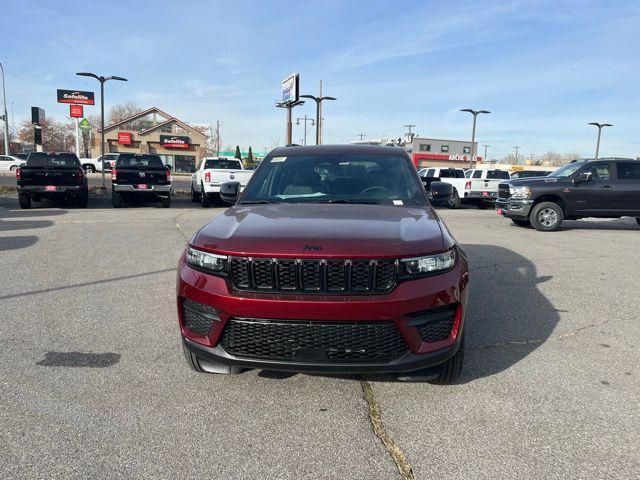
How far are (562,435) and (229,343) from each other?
1995 millimetres

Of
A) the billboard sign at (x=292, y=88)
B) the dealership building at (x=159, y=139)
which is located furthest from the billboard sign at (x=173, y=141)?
the billboard sign at (x=292, y=88)

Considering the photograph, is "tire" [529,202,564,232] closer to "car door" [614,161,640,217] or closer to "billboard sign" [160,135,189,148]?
"car door" [614,161,640,217]

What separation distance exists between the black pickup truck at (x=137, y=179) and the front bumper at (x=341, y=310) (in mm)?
14169

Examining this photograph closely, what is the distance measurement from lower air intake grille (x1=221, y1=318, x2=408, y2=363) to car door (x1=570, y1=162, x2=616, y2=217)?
11.2 meters

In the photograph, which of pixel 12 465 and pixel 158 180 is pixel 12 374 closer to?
pixel 12 465

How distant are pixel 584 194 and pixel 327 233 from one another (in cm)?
1139

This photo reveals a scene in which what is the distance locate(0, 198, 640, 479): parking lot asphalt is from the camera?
2.46 metres

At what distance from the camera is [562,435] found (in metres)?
2.74

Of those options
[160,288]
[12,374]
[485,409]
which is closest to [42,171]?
[160,288]

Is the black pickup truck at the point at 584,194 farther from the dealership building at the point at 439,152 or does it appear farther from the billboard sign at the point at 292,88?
the dealership building at the point at 439,152

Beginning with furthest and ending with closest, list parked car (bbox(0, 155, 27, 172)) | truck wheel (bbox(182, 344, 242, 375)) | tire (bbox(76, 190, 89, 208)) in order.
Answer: parked car (bbox(0, 155, 27, 172))
tire (bbox(76, 190, 89, 208))
truck wheel (bbox(182, 344, 242, 375))

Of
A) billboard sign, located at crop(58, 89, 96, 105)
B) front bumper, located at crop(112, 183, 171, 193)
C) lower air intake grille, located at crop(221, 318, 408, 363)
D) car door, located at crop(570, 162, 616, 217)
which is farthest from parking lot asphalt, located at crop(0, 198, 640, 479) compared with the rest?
billboard sign, located at crop(58, 89, 96, 105)

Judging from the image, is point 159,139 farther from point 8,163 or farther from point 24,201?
point 24,201

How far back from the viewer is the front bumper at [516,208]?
12.2 metres
